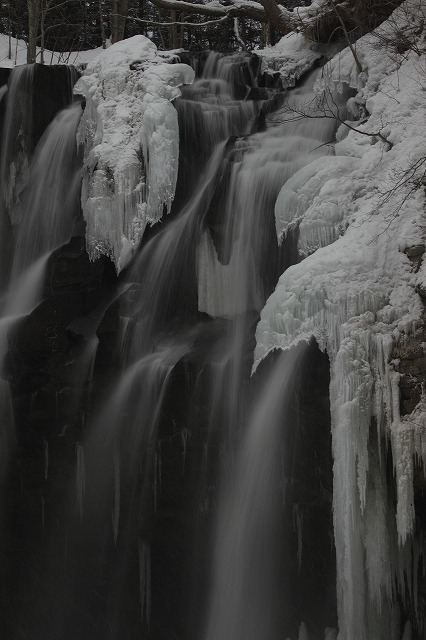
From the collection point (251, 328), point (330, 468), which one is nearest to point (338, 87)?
point (251, 328)

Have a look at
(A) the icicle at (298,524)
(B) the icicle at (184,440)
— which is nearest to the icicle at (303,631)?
(A) the icicle at (298,524)

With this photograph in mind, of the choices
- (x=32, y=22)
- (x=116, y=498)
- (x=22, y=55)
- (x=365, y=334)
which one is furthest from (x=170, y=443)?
(x=22, y=55)

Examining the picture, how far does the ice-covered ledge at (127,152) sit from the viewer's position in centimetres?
888

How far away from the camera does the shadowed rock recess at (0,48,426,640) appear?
678 centimetres

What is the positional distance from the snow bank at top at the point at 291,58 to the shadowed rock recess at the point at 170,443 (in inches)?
94.1

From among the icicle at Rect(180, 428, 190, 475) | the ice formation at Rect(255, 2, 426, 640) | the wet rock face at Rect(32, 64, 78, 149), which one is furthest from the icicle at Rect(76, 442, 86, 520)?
the wet rock face at Rect(32, 64, 78, 149)

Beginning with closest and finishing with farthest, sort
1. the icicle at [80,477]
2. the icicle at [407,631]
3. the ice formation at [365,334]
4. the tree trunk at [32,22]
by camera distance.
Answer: the ice formation at [365,334], the icicle at [407,631], the icicle at [80,477], the tree trunk at [32,22]

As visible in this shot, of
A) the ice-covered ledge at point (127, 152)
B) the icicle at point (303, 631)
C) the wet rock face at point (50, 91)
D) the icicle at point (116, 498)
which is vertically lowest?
the icicle at point (303, 631)

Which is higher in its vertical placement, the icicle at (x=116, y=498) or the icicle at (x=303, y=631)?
the icicle at (x=116, y=498)

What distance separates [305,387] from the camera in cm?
648

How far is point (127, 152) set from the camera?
29.8ft

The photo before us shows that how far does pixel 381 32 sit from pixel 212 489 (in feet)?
19.3

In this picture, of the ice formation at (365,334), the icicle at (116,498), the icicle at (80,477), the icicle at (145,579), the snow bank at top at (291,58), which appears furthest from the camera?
the snow bank at top at (291,58)

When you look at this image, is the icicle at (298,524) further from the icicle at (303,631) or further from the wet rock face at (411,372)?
the wet rock face at (411,372)
